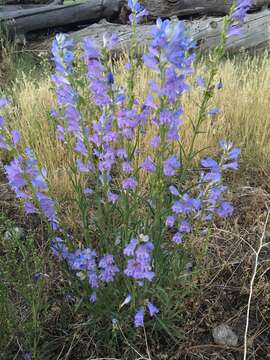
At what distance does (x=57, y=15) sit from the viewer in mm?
6902

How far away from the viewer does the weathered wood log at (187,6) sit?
7086 mm

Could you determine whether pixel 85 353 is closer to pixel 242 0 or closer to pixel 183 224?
pixel 183 224

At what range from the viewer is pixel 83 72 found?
1.67 metres

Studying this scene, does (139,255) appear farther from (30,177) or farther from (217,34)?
(217,34)

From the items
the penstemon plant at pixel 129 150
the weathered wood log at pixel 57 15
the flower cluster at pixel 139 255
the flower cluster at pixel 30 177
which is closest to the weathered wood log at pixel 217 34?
the weathered wood log at pixel 57 15

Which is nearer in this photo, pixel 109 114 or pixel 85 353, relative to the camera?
pixel 109 114

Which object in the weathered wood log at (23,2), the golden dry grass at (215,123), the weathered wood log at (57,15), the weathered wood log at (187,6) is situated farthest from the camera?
the weathered wood log at (23,2)

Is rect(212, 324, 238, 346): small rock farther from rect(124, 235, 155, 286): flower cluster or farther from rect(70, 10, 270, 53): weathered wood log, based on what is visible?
rect(70, 10, 270, 53): weathered wood log

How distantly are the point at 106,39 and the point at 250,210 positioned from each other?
1.77 meters

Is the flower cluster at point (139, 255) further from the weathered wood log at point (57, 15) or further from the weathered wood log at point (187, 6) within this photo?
the weathered wood log at point (187, 6)

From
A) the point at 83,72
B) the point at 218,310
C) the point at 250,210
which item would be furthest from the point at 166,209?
the point at 250,210

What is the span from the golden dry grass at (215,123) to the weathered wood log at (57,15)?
316 cm

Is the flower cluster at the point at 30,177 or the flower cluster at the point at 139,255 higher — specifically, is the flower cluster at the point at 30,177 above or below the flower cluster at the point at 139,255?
above

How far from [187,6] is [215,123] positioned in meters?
4.54
